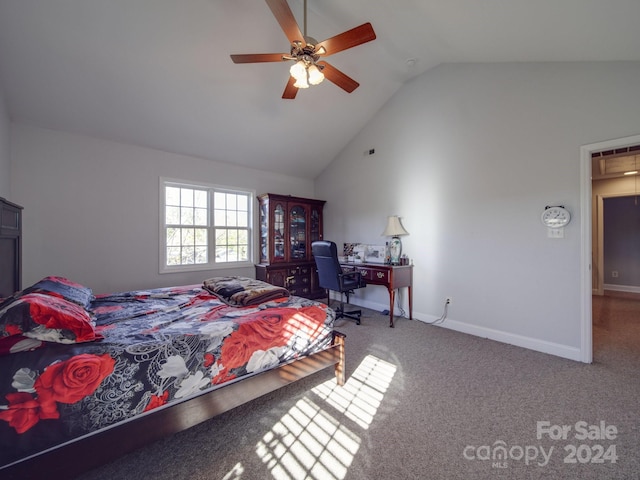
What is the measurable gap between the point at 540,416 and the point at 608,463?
0.35 meters

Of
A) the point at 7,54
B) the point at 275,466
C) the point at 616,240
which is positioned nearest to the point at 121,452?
the point at 275,466

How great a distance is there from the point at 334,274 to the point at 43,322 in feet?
8.69

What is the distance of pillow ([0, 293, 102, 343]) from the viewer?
1099mm

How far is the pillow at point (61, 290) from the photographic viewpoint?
5.13 feet

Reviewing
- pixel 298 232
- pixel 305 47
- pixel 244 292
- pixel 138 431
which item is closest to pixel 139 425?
pixel 138 431

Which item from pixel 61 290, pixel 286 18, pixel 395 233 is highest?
pixel 286 18

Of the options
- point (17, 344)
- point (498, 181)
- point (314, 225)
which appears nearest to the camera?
point (17, 344)

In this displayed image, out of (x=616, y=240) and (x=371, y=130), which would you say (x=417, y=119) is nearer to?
(x=371, y=130)

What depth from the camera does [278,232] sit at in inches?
175

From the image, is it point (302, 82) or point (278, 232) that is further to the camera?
point (278, 232)

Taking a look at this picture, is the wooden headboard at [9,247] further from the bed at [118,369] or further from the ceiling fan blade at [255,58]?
the ceiling fan blade at [255,58]

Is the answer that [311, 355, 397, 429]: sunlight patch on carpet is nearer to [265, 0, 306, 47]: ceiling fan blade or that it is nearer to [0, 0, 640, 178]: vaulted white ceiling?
[265, 0, 306, 47]: ceiling fan blade

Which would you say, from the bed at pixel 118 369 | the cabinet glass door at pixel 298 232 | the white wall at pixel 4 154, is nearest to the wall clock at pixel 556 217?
the bed at pixel 118 369

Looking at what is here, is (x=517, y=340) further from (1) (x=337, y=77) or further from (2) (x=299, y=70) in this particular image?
(2) (x=299, y=70)
